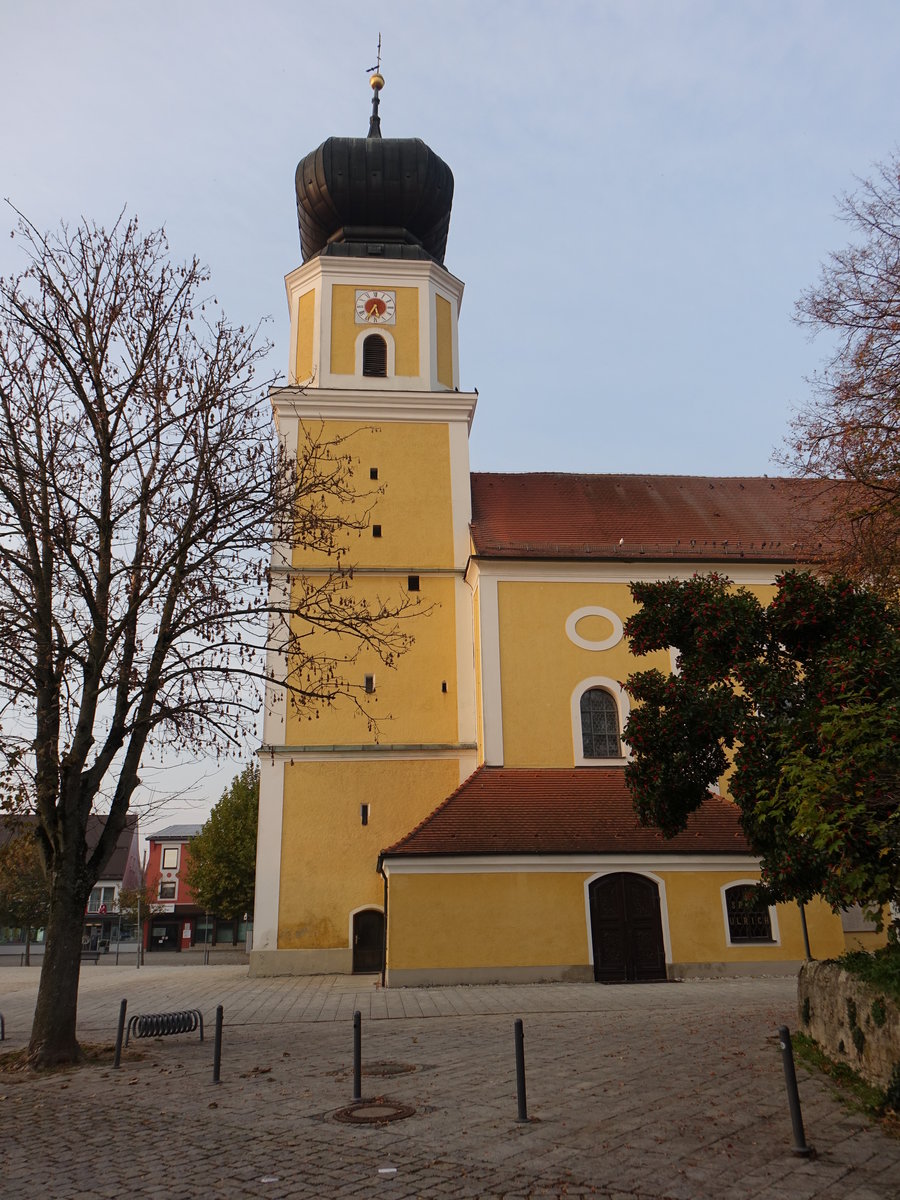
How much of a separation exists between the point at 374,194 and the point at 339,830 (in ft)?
55.6

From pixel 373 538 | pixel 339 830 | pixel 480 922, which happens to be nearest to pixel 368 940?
pixel 339 830

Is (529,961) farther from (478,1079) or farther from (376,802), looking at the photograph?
(478,1079)

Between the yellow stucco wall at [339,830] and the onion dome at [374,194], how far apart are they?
14.0 m

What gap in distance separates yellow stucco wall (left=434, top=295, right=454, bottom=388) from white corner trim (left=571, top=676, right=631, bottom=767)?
9233 mm

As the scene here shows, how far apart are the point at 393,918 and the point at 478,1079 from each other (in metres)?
8.53

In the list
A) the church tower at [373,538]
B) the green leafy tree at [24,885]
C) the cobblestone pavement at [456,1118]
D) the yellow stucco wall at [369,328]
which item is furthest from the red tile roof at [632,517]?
the green leafy tree at [24,885]

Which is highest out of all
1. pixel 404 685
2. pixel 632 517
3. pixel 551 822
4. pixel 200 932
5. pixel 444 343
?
pixel 444 343

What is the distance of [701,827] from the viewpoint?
59.8 ft

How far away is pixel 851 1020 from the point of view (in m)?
7.62

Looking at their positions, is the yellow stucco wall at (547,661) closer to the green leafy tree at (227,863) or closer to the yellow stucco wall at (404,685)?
the yellow stucco wall at (404,685)

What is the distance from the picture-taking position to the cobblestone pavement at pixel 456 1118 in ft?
18.1

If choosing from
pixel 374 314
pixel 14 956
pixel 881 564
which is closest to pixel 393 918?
pixel 881 564

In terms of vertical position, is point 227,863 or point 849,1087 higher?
point 227,863

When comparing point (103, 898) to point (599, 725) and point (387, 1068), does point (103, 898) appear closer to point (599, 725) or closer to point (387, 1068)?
point (599, 725)
